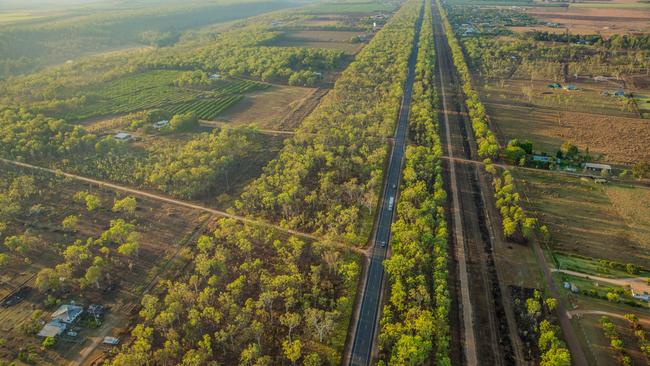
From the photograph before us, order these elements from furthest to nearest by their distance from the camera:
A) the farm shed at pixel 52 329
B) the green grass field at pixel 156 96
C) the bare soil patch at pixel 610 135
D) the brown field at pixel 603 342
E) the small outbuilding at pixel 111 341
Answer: the green grass field at pixel 156 96
the bare soil patch at pixel 610 135
the farm shed at pixel 52 329
the small outbuilding at pixel 111 341
the brown field at pixel 603 342

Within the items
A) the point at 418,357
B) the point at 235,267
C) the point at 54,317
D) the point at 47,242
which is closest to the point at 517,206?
the point at 418,357

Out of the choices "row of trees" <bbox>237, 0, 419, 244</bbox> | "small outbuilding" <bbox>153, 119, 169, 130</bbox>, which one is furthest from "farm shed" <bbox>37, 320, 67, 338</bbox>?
"small outbuilding" <bbox>153, 119, 169, 130</bbox>

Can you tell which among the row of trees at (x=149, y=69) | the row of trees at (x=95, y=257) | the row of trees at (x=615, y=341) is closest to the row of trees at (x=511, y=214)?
the row of trees at (x=615, y=341)

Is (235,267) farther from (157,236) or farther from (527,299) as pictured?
(527,299)

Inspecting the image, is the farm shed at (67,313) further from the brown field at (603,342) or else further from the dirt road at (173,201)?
the brown field at (603,342)

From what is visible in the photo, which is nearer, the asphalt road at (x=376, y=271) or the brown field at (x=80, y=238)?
the asphalt road at (x=376, y=271)

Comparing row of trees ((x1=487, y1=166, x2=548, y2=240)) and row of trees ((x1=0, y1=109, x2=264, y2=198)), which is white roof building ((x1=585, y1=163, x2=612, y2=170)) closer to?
row of trees ((x1=487, y1=166, x2=548, y2=240))
